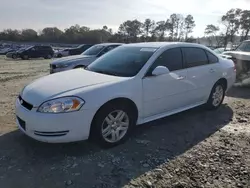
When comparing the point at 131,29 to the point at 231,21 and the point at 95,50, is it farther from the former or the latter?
the point at 95,50

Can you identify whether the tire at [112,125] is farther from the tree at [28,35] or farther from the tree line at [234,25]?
the tree at [28,35]

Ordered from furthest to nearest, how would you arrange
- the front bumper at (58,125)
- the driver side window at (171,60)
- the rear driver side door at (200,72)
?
the rear driver side door at (200,72), the driver side window at (171,60), the front bumper at (58,125)

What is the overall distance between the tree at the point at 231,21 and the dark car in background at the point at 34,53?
43.0 m

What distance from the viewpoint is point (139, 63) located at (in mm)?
4379

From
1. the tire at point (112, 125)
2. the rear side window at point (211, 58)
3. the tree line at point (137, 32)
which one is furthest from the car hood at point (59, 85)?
the tree line at point (137, 32)

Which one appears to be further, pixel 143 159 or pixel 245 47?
pixel 245 47

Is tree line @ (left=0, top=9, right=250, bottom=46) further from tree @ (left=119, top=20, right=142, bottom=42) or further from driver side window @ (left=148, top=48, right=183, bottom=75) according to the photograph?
driver side window @ (left=148, top=48, right=183, bottom=75)

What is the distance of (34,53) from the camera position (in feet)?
99.9

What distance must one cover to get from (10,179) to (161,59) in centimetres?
293

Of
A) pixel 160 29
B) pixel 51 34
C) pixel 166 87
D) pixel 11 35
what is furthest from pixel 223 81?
pixel 11 35

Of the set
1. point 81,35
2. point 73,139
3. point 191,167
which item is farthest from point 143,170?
point 81,35

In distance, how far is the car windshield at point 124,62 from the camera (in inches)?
170

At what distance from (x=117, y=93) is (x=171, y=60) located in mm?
1473

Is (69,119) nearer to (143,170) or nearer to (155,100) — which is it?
(143,170)
